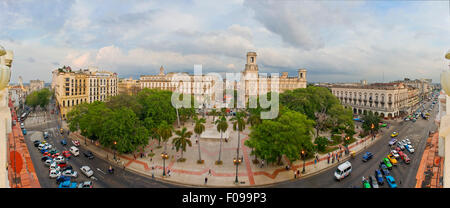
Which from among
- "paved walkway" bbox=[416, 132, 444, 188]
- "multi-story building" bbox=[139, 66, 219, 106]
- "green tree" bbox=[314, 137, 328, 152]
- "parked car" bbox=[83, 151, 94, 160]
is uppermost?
"multi-story building" bbox=[139, 66, 219, 106]

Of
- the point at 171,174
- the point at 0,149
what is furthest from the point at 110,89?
the point at 0,149

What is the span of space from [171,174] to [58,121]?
48.0 meters

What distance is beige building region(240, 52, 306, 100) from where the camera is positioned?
7900 cm

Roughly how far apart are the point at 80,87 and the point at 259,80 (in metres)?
60.3

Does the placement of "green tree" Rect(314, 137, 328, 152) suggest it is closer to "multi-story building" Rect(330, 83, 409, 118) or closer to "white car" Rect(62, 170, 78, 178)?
"white car" Rect(62, 170, 78, 178)

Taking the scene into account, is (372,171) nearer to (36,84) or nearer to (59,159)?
(59,159)

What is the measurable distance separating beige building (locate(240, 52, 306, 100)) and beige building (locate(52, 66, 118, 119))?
49.1 metres

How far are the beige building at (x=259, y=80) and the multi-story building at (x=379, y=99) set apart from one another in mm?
21327

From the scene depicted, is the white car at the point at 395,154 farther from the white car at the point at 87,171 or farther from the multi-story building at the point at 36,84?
the multi-story building at the point at 36,84

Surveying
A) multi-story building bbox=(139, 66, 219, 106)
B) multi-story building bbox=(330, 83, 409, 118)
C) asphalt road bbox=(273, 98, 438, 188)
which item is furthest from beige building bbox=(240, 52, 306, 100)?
asphalt road bbox=(273, 98, 438, 188)

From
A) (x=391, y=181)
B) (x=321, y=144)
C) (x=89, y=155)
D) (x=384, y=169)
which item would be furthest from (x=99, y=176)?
(x=384, y=169)

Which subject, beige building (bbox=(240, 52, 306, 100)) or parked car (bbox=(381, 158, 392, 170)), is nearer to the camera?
Answer: parked car (bbox=(381, 158, 392, 170))

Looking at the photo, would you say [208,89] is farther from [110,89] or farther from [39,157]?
[39,157]
